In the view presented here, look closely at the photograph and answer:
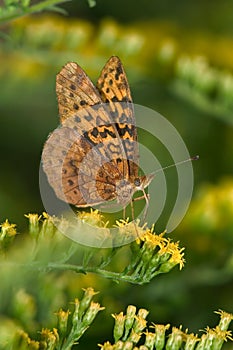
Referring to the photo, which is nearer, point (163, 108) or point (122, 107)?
point (122, 107)

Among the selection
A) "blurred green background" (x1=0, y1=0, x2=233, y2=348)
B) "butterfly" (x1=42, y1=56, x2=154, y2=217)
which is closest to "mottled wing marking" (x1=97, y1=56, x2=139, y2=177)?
"butterfly" (x1=42, y1=56, x2=154, y2=217)

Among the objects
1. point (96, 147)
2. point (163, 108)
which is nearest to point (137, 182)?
point (96, 147)

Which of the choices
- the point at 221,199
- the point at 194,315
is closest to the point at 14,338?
the point at 194,315

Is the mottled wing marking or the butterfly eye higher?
the mottled wing marking

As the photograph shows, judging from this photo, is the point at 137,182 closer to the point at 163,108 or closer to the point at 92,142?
the point at 92,142

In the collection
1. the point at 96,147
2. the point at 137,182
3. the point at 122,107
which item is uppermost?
the point at 122,107

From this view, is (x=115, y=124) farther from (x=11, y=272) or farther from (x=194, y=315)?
(x=194, y=315)

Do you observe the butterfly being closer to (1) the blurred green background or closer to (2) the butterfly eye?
(2) the butterfly eye
